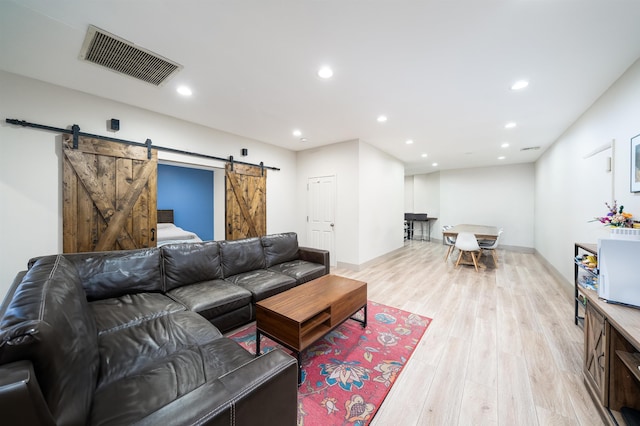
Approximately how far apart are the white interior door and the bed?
2450mm

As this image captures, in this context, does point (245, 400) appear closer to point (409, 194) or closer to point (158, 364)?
point (158, 364)

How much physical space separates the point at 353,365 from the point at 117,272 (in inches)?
91.2

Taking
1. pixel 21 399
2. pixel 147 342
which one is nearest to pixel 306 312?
pixel 147 342

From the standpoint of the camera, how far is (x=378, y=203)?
5430 mm

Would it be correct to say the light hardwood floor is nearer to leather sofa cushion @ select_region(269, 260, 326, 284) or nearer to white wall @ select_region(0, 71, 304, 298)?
leather sofa cushion @ select_region(269, 260, 326, 284)

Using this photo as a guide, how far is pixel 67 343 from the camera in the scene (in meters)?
0.91

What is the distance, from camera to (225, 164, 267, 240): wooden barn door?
436 cm

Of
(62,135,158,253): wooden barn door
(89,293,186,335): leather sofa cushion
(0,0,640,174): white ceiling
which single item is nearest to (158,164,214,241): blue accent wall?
(62,135,158,253): wooden barn door

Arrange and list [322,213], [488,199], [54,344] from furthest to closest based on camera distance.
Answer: [488,199], [322,213], [54,344]

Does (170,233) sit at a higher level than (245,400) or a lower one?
higher

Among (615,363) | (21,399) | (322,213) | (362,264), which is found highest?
(322,213)

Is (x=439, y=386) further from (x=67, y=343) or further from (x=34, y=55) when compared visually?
(x=34, y=55)

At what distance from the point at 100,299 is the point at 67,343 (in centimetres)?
151

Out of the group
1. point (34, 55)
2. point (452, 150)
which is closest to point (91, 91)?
point (34, 55)
